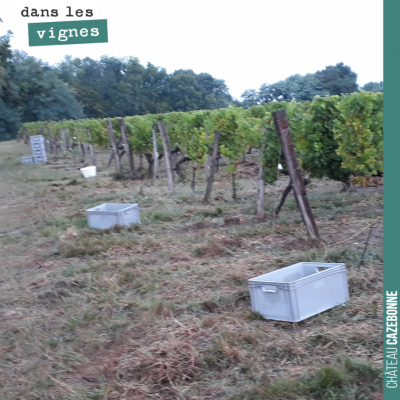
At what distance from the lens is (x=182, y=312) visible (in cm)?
456

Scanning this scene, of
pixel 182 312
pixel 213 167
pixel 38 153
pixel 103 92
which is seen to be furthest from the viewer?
pixel 103 92

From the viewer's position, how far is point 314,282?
4133mm

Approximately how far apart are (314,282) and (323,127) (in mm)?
5599

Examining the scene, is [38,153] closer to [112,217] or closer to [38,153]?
[38,153]

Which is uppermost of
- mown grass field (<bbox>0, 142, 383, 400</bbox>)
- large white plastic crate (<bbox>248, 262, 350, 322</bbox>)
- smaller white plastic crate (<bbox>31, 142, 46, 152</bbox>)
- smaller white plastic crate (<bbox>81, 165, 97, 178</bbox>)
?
smaller white plastic crate (<bbox>31, 142, 46, 152</bbox>)

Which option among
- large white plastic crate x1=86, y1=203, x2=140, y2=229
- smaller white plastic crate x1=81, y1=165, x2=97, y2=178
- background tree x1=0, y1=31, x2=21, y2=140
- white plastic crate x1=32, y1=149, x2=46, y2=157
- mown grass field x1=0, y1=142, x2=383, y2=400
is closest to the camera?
mown grass field x1=0, y1=142, x2=383, y2=400

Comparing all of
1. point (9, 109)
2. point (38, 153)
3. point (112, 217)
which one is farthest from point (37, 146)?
point (9, 109)

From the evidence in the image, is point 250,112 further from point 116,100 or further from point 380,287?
point 116,100

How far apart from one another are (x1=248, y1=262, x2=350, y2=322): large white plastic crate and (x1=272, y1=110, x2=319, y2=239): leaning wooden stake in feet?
6.14

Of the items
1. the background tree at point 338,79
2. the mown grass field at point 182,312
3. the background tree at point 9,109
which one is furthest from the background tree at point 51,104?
the mown grass field at point 182,312

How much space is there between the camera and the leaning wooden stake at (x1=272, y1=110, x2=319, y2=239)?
6.16m

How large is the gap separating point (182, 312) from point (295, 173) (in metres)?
2.45

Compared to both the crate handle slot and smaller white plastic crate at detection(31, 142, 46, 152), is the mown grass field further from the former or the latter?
smaller white plastic crate at detection(31, 142, 46, 152)

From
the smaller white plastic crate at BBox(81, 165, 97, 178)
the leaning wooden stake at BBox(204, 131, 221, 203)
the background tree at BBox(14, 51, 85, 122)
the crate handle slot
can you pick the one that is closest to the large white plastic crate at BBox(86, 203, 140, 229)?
the leaning wooden stake at BBox(204, 131, 221, 203)
